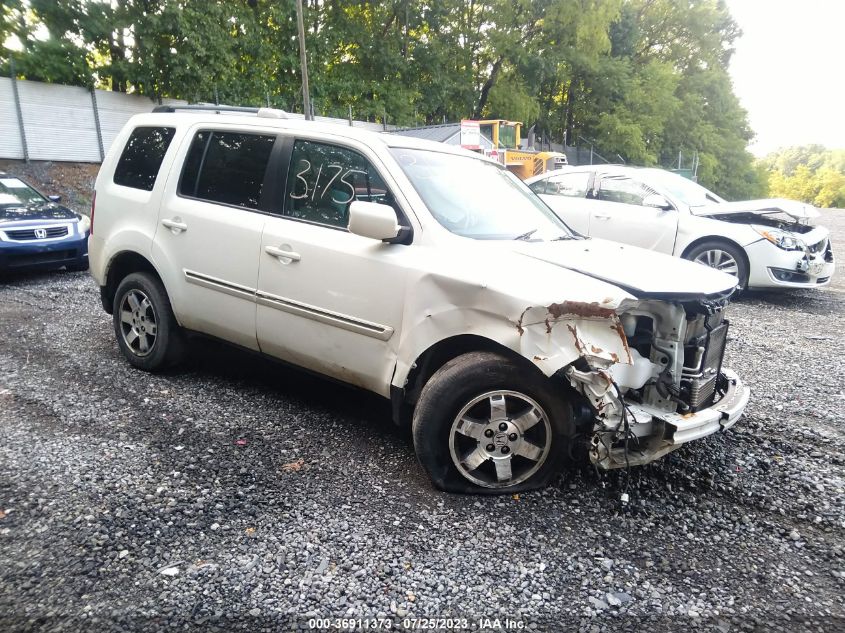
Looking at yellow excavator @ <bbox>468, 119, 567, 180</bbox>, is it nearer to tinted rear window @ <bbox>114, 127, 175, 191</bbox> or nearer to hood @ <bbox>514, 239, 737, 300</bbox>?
tinted rear window @ <bbox>114, 127, 175, 191</bbox>

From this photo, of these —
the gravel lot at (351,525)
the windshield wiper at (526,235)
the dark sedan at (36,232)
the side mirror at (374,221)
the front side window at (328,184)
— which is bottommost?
the gravel lot at (351,525)

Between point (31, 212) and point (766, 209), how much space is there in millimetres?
10046

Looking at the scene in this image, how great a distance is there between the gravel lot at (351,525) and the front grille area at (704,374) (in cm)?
57

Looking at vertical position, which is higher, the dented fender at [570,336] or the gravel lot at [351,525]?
the dented fender at [570,336]

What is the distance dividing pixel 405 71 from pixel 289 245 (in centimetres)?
2931

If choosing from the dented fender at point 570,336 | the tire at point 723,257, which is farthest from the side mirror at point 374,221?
the tire at point 723,257

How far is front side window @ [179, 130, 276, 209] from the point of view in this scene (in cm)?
374

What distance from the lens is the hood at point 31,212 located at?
7.78m

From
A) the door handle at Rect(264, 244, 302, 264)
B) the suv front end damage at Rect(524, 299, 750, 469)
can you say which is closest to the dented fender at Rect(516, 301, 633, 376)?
the suv front end damage at Rect(524, 299, 750, 469)

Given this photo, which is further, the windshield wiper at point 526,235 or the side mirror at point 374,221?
the windshield wiper at point 526,235

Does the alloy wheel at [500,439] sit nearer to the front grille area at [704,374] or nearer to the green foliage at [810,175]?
the front grille area at [704,374]

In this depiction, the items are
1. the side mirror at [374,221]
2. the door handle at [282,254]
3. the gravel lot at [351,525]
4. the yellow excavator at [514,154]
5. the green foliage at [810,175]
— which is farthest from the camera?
the green foliage at [810,175]

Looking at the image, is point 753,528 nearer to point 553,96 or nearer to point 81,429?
point 81,429

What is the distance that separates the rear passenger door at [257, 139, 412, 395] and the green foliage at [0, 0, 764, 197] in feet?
57.3
